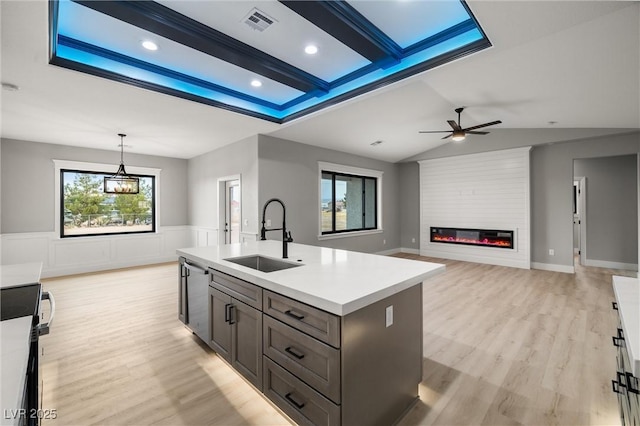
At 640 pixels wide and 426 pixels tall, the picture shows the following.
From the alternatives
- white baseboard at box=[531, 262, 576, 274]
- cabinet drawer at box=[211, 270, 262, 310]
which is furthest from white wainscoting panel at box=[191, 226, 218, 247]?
white baseboard at box=[531, 262, 576, 274]

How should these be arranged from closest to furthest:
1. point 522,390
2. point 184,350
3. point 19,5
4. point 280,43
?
point 19,5
point 522,390
point 184,350
point 280,43

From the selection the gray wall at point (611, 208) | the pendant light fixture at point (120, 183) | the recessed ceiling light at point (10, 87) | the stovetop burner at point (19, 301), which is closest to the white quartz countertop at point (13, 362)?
the stovetop burner at point (19, 301)

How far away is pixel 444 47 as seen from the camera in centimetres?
297

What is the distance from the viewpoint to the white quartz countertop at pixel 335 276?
56.1 inches

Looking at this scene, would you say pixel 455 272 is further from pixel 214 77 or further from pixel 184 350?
pixel 214 77

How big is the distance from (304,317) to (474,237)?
6.47 meters

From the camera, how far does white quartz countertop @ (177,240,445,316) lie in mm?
1425

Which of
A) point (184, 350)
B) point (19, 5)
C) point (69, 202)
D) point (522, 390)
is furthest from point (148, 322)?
point (69, 202)

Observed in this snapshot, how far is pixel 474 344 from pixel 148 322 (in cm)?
354

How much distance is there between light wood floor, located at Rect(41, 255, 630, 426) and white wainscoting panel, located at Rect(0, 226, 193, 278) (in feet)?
5.91

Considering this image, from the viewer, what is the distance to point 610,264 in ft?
19.9

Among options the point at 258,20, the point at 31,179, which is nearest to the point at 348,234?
the point at 258,20

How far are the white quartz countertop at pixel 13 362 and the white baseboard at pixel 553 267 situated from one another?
24.6 ft

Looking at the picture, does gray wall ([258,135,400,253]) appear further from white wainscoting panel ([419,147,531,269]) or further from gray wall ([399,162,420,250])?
white wainscoting panel ([419,147,531,269])
